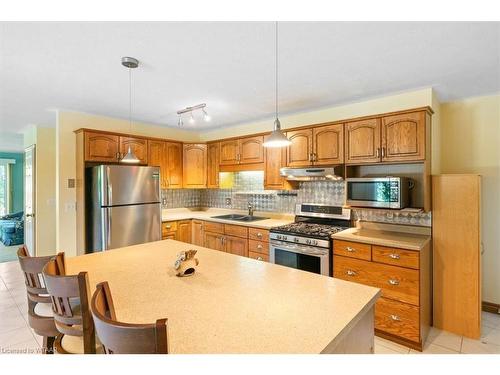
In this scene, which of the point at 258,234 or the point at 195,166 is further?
the point at 195,166

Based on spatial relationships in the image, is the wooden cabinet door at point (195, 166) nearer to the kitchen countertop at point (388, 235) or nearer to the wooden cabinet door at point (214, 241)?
the wooden cabinet door at point (214, 241)

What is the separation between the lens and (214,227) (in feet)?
13.4

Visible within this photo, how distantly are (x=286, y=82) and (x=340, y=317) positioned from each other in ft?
7.17

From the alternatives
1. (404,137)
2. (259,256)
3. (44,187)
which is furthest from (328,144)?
(44,187)

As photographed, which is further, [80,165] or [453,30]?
[80,165]

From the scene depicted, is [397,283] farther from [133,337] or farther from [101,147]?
[101,147]

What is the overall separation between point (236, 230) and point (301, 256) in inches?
41.8

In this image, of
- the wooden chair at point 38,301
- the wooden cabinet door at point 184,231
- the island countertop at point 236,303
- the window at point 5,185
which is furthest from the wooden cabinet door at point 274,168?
the window at point 5,185

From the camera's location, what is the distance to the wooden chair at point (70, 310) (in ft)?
3.53

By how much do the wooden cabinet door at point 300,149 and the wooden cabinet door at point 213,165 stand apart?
1423 mm
